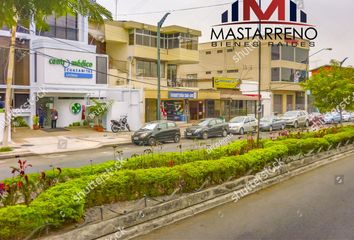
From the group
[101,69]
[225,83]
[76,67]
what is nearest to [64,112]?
[76,67]

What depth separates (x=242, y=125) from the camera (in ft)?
102

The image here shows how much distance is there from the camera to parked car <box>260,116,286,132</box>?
33.7 meters

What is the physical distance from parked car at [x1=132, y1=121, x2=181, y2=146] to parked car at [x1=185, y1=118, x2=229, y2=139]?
1928 millimetres

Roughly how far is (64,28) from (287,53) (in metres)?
33.4

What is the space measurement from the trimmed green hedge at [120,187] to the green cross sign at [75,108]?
22.7 m

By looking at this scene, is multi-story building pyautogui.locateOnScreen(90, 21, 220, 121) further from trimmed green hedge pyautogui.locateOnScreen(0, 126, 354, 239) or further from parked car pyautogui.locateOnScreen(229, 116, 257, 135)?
trimmed green hedge pyautogui.locateOnScreen(0, 126, 354, 239)

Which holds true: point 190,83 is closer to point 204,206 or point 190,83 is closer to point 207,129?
point 207,129

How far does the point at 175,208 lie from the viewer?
7.70 m

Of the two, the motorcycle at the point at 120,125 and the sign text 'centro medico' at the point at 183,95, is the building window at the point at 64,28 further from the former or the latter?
the sign text 'centro medico' at the point at 183,95

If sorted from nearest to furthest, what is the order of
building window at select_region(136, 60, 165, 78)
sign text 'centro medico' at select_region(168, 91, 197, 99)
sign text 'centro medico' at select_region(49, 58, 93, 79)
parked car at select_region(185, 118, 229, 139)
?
parked car at select_region(185, 118, 229, 139), sign text 'centro medico' at select_region(49, 58, 93, 79), sign text 'centro medico' at select_region(168, 91, 197, 99), building window at select_region(136, 60, 165, 78)

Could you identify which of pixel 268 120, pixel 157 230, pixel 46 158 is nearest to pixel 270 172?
pixel 157 230

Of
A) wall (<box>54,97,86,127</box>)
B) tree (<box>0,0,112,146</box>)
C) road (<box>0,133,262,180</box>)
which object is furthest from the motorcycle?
tree (<box>0,0,112,146</box>)

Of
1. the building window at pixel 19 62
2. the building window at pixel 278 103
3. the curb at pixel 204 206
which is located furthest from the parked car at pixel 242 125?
the building window at pixel 278 103

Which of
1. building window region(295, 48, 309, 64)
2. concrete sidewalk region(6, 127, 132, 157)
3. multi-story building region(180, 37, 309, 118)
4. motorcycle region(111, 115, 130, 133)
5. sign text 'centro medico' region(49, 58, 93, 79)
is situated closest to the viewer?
concrete sidewalk region(6, 127, 132, 157)
